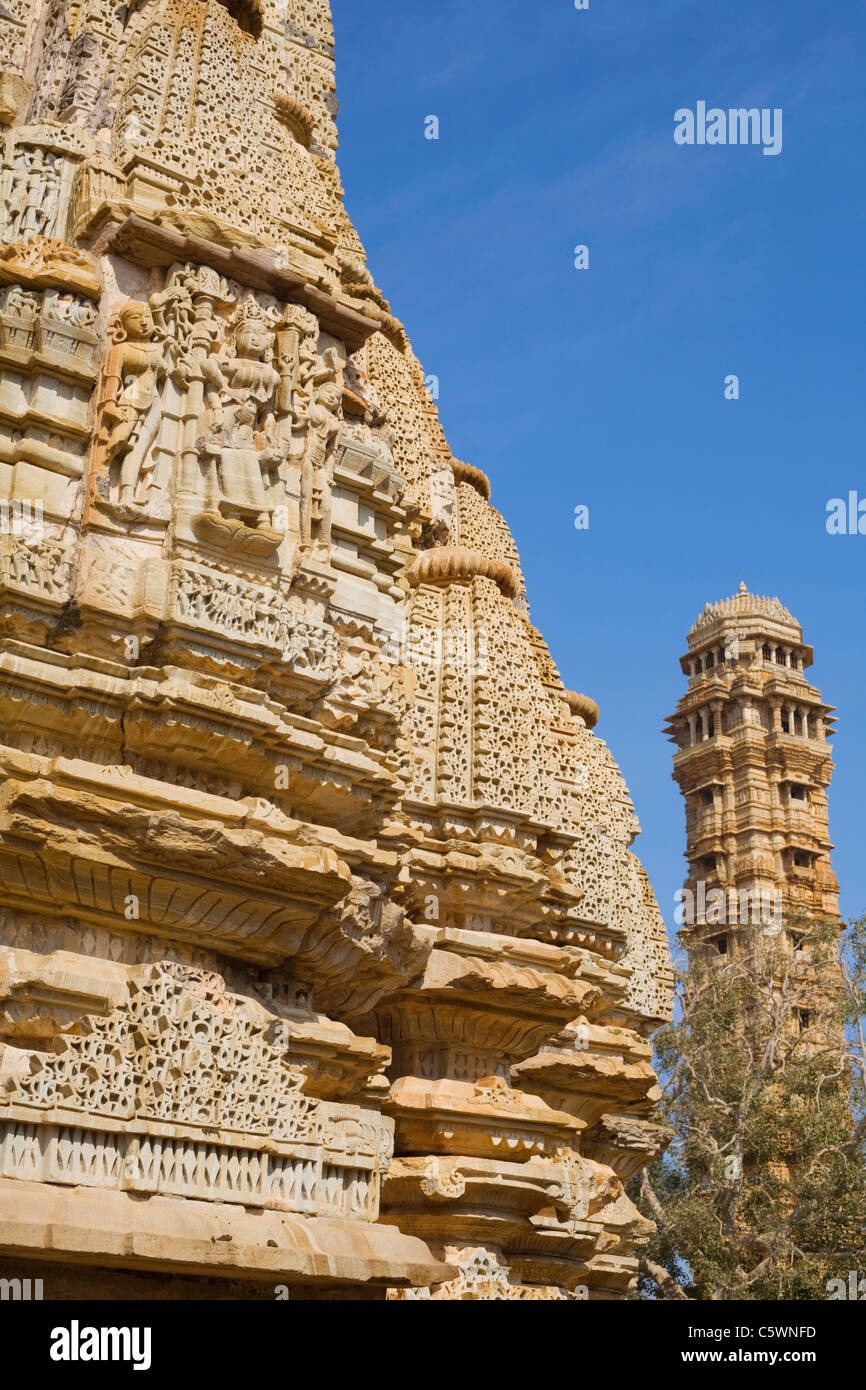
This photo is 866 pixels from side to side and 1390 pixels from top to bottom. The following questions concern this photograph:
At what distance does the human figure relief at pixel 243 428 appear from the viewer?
28.2ft

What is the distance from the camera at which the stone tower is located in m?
49.7

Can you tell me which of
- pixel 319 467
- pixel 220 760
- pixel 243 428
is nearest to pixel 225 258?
pixel 243 428

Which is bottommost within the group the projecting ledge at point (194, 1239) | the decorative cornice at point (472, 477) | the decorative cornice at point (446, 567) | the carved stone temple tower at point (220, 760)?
the projecting ledge at point (194, 1239)

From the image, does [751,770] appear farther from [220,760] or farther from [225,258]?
[220,760]

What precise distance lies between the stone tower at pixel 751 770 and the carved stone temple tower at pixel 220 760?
36.7 metres

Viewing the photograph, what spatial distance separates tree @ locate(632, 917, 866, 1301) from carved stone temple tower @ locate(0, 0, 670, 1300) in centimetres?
1252

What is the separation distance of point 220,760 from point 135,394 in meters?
2.05

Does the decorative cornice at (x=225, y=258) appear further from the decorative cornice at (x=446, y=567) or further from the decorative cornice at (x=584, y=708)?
the decorative cornice at (x=584, y=708)

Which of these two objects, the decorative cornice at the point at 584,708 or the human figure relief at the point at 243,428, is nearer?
the human figure relief at the point at 243,428

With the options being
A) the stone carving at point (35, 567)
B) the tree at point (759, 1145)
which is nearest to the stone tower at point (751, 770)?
the tree at point (759, 1145)

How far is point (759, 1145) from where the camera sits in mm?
25344
